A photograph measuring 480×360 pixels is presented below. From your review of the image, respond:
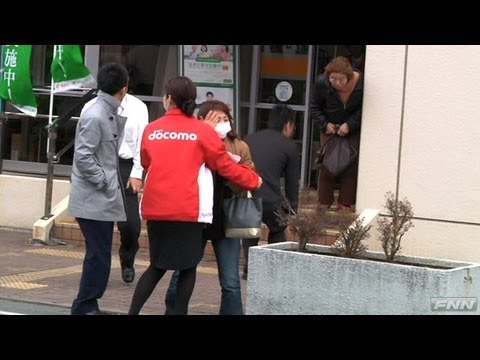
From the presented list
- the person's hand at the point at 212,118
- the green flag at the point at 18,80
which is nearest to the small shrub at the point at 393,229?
the person's hand at the point at 212,118

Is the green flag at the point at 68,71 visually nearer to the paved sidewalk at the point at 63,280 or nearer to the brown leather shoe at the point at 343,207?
the paved sidewalk at the point at 63,280

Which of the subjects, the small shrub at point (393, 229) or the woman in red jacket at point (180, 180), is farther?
the small shrub at point (393, 229)

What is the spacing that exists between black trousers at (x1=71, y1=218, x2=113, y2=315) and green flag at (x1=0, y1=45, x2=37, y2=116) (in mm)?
5310

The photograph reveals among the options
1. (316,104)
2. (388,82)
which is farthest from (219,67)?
(388,82)

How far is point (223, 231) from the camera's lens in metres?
7.11

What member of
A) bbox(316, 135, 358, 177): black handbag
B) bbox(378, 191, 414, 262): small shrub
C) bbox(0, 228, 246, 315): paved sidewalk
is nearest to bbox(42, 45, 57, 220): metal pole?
bbox(0, 228, 246, 315): paved sidewalk

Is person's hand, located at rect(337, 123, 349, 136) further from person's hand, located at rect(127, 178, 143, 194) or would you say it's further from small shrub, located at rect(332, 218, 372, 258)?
small shrub, located at rect(332, 218, 372, 258)

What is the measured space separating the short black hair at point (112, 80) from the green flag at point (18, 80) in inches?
193

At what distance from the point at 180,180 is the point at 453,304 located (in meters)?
2.20

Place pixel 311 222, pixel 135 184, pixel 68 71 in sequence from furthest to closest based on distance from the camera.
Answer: pixel 68 71
pixel 135 184
pixel 311 222

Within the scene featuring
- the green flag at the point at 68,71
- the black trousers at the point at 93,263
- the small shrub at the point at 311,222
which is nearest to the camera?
the black trousers at the point at 93,263

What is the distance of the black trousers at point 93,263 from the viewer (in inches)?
Answer: 284

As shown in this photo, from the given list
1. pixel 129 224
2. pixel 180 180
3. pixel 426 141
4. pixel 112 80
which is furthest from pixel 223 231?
pixel 426 141

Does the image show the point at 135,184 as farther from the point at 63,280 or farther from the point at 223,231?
the point at 63,280
